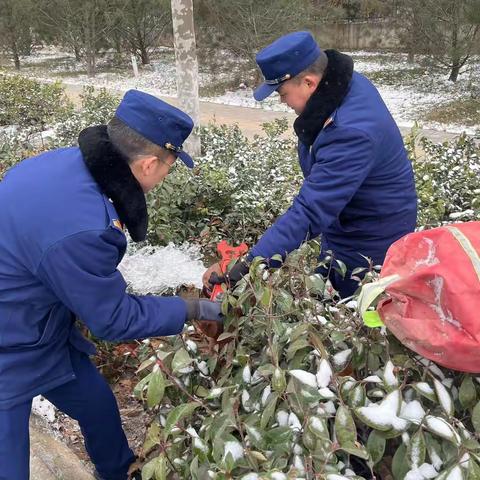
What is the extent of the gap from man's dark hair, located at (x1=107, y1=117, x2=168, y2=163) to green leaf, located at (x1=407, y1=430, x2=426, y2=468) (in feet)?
3.86

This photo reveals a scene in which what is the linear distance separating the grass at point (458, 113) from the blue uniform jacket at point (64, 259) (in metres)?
9.85

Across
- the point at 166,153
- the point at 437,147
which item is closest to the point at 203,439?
the point at 166,153

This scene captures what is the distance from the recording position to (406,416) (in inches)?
55.1

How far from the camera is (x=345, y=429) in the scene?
1.36 meters

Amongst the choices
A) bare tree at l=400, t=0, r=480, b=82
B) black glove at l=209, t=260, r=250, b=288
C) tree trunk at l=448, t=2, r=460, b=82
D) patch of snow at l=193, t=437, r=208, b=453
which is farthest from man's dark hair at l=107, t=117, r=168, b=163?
tree trunk at l=448, t=2, r=460, b=82

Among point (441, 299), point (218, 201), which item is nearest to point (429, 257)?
point (441, 299)

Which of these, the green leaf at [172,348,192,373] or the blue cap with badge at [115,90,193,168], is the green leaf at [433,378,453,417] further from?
the blue cap with badge at [115,90,193,168]

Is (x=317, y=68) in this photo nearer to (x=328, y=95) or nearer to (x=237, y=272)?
(x=328, y=95)

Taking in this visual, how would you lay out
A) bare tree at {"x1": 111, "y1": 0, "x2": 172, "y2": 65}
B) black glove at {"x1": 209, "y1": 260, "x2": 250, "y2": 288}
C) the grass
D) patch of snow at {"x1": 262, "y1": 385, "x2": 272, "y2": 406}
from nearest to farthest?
patch of snow at {"x1": 262, "y1": 385, "x2": 272, "y2": 406} → black glove at {"x1": 209, "y1": 260, "x2": 250, "y2": 288} → the grass → bare tree at {"x1": 111, "y1": 0, "x2": 172, "y2": 65}

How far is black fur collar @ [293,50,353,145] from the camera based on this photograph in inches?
86.7

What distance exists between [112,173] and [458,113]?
422 inches

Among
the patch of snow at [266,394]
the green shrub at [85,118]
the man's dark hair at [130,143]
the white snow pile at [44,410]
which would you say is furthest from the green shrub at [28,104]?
the patch of snow at [266,394]

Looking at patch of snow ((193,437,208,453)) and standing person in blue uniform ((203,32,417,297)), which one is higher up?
standing person in blue uniform ((203,32,417,297))

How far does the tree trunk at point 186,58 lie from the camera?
20.5 ft
